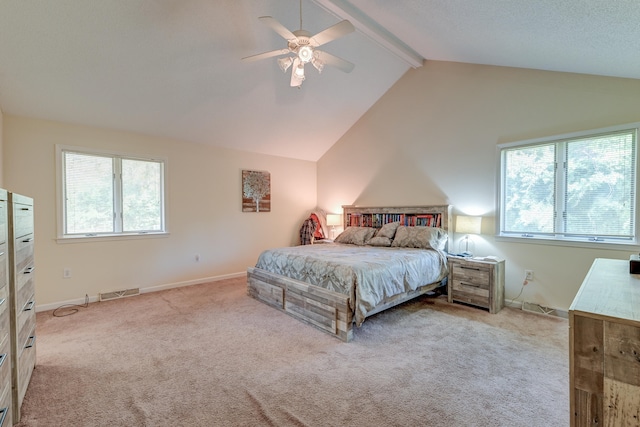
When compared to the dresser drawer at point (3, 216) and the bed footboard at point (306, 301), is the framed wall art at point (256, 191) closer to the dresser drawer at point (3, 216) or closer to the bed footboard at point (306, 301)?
the bed footboard at point (306, 301)

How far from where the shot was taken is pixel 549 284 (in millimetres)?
3264

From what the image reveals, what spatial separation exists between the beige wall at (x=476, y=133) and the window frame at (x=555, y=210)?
0.20 ft

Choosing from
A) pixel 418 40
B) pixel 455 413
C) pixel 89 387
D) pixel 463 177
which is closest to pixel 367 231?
pixel 463 177

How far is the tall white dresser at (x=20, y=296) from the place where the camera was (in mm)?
1608

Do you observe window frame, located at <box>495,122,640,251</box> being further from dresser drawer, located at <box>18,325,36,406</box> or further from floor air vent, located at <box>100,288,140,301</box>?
floor air vent, located at <box>100,288,140,301</box>

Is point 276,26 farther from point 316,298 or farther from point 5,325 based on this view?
point 5,325

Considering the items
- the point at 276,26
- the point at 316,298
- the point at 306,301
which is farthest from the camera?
the point at 306,301

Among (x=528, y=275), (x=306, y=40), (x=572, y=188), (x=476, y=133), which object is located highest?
(x=306, y=40)

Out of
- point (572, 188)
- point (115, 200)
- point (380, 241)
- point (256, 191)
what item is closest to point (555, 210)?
point (572, 188)

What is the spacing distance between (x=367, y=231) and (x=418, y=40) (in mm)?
2777

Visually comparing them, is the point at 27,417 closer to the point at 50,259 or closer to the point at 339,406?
the point at 339,406

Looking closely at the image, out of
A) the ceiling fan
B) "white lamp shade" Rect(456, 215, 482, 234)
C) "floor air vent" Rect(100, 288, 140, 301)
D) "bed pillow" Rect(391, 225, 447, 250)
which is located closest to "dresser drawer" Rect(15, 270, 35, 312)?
"floor air vent" Rect(100, 288, 140, 301)

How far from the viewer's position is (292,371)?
212 centimetres

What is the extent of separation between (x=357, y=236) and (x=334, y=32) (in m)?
3.05
